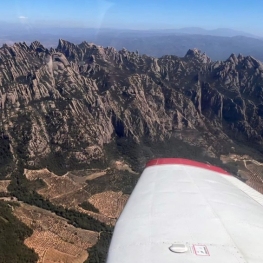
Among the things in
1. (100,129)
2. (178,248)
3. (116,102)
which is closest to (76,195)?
(100,129)

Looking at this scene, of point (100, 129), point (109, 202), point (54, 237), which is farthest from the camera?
point (100, 129)

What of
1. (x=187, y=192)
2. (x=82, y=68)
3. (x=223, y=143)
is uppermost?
(x=187, y=192)

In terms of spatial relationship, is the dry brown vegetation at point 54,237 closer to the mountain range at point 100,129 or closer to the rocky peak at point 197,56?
the mountain range at point 100,129

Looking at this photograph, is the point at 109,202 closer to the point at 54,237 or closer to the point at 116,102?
the point at 54,237

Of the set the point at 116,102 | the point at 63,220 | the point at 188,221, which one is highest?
the point at 188,221

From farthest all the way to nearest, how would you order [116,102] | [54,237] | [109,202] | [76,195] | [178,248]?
[116,102] → [76,195] → [109,202] → [54,237] → [178,248]

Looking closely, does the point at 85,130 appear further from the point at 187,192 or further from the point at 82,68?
the point at 187,192

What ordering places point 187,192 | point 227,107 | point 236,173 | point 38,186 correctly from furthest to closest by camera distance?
1. point 227,107
2. point 236,173
3. point 38,186
4. point 187,192

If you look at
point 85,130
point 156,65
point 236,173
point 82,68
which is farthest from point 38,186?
point 156,65

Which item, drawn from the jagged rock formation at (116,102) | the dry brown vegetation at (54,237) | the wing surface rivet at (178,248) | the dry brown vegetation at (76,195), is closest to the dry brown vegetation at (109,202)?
the dry brown vegetation at (76,195)
